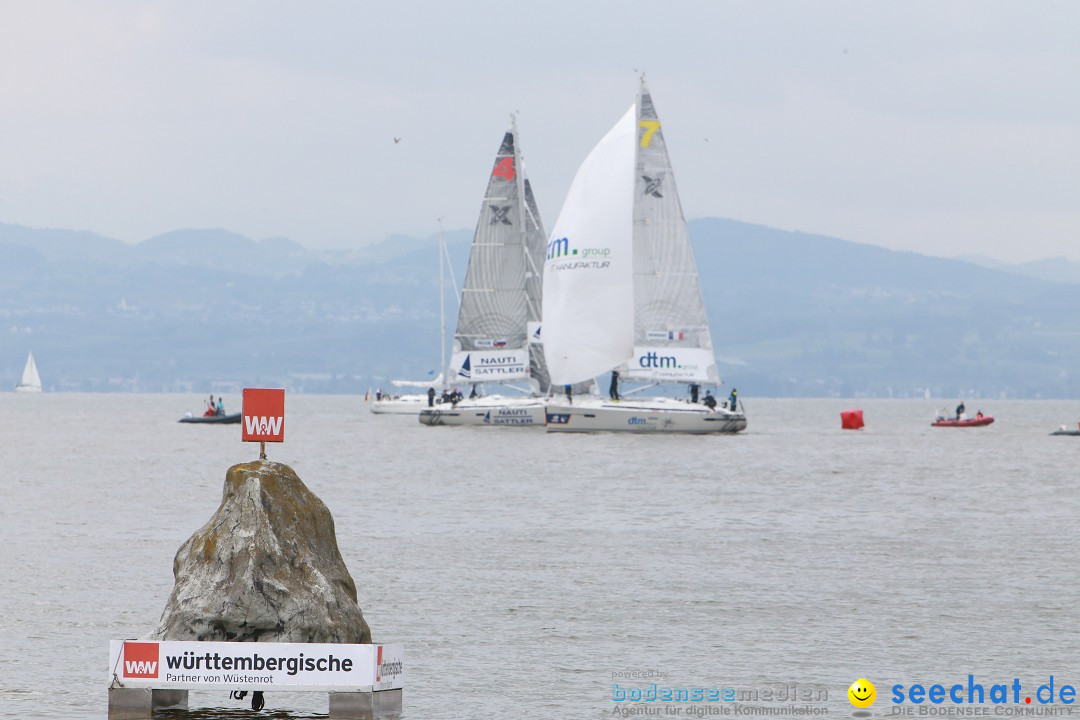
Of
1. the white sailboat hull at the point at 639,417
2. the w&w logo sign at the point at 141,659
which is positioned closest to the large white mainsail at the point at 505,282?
the white sailboat hull at the point at 639,417

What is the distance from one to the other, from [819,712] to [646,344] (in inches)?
2344

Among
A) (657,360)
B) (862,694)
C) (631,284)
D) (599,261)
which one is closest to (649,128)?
(599,261)

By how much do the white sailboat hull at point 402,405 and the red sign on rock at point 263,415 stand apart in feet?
411

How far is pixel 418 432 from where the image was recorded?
10212 cm

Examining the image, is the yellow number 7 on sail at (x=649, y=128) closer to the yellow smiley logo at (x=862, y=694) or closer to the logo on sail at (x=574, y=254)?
the logo on sail at (x=574, y=254)

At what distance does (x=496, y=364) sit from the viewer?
90.5m

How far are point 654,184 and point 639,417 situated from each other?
1070 cm

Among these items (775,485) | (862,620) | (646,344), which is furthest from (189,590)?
(646,344)

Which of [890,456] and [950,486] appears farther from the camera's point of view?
[890,456]

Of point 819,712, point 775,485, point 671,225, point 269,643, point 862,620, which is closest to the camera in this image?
point 269,643

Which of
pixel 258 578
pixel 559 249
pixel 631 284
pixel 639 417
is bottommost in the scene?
pixel 258 578

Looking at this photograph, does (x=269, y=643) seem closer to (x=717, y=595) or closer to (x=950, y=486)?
(x=717, y=595)

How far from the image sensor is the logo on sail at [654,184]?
78.0m

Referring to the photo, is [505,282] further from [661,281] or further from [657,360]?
[657,360]
